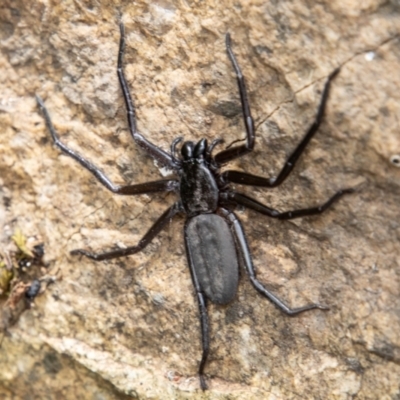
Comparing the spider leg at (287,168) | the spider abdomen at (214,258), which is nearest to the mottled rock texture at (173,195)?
the spider leg at (287,168)

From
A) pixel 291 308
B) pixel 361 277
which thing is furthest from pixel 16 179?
pixel 361 277

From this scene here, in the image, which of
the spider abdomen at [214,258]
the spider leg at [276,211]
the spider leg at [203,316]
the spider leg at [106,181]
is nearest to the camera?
the spider leg at [276,211]

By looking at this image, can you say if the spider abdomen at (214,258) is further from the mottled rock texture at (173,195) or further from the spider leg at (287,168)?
the spider leg at (287,168)

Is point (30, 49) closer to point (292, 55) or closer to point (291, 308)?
point (292, 55)

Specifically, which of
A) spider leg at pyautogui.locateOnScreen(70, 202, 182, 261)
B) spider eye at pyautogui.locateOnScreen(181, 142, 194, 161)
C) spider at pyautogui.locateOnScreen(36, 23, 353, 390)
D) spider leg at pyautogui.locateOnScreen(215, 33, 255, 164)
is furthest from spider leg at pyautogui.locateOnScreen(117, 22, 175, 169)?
spider leg at pyautogui.locateOnScreen(215, 33, 255, 164)

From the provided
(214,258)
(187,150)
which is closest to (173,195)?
(187,150)

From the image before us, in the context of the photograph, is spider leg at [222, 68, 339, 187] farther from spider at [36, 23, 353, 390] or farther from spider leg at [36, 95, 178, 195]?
spider leg at [36, 95, 178, 195]
